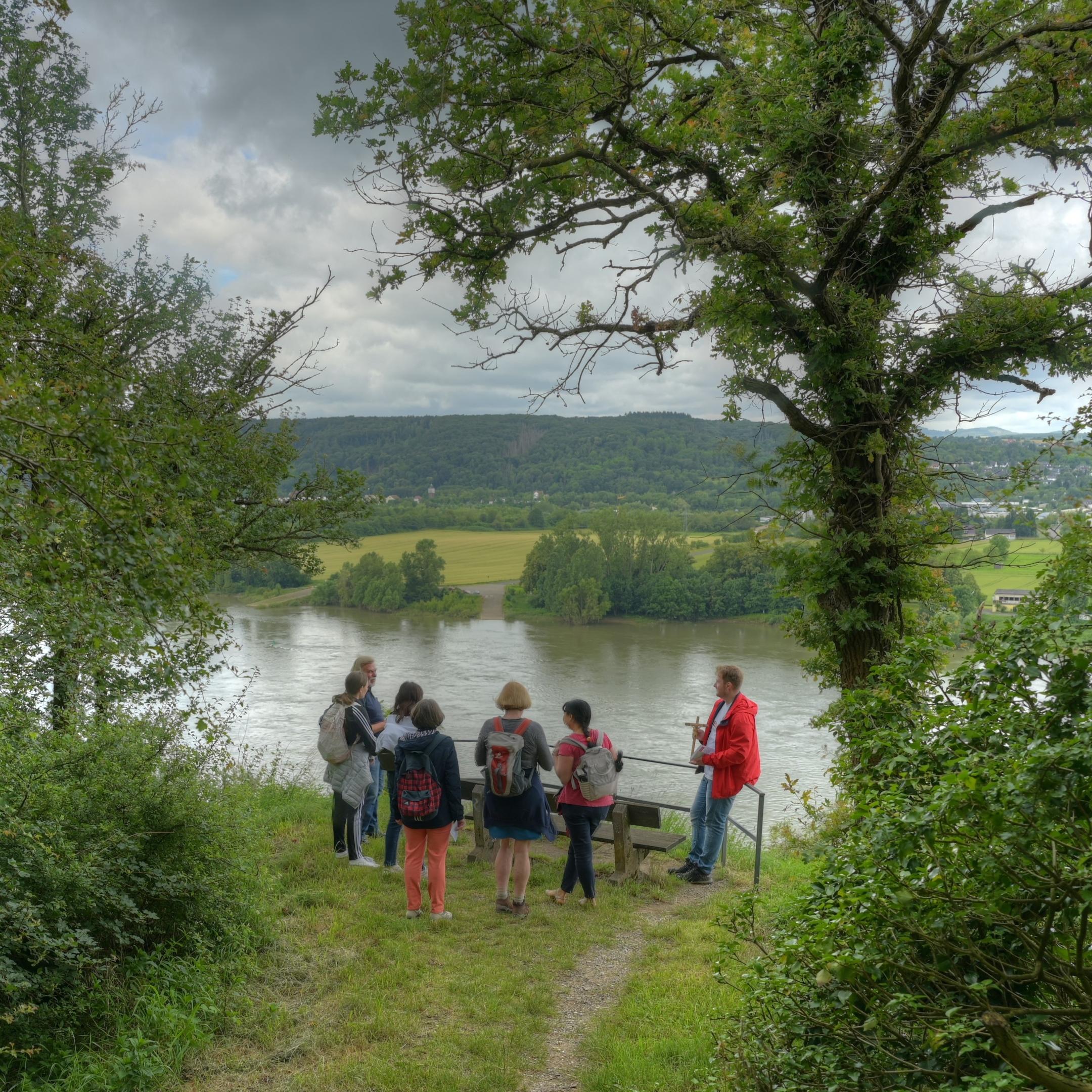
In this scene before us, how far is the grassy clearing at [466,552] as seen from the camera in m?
55.4

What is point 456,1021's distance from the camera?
161 inches

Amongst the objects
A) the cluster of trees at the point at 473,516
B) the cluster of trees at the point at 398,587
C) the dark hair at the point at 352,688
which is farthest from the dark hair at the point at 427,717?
the cluster of trees at the point at 473,516

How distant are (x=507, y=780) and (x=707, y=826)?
6.24 feet

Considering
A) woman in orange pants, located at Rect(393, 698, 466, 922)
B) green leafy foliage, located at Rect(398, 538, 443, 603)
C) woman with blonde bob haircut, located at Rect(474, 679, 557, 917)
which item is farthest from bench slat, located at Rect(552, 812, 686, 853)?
green leafy foliage, located at Rect(398, 538, 443, 603)

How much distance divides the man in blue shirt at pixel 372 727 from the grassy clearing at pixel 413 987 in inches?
28.7

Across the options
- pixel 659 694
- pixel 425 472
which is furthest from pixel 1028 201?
pixel 425 472

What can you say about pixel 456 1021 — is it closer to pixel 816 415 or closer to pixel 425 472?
pixel 816 415

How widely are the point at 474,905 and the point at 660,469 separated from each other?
58757 millimetres

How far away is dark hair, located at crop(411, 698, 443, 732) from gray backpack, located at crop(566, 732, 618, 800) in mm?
884

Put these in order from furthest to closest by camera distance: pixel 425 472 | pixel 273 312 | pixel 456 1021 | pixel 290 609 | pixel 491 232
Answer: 1. pixel 425 472
2. pixel 290 609
3. pixel 273 312
4. pixel 491 232
5. pixel 456 1021

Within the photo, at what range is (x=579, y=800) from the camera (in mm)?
5473

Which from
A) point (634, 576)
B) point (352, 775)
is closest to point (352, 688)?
point (352, 775)

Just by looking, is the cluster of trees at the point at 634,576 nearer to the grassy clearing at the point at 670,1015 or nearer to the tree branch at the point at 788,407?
the tree branch at the point at 788,407

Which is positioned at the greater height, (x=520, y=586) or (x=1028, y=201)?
(x=1028, y=201)
